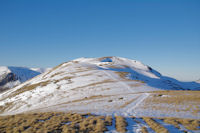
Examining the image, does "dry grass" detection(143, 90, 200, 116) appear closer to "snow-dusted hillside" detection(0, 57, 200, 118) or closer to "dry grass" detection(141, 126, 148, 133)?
"snow-dusted hillside" detection(0, 57, 200, 118)

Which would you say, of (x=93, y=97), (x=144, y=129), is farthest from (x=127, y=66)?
(x=144, y=129)

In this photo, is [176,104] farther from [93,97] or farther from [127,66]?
[127,66]

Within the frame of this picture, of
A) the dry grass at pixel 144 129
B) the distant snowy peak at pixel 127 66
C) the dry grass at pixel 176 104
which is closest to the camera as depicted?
the dry grass at pixel 144 129

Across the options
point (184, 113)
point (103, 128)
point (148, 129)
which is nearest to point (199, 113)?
point (184, 113)

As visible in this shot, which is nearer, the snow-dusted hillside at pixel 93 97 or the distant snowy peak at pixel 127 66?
the snow-dusted hillside at pixel 93 97

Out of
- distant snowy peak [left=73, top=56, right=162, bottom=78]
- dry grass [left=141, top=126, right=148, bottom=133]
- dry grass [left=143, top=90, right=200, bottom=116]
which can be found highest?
distant snowy peak [left=73, top=56, right=162, bottom=78]

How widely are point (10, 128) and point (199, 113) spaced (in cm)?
3057

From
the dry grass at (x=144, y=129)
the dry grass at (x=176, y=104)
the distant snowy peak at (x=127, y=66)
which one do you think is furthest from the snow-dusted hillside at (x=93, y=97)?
the distant snowy peak at (x=127, y=66)

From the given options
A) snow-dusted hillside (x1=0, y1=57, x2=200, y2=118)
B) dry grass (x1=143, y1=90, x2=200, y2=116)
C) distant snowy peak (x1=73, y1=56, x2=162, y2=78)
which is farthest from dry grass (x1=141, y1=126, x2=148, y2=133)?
distant snowy peak (x1=73, y1=56, x2=162, y2=78)

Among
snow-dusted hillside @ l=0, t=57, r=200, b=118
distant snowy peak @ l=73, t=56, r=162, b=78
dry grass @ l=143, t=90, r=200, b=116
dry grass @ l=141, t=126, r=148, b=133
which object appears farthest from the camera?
distant snowy peak @ l=73, t=56, r=162, b=78

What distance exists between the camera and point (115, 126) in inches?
625

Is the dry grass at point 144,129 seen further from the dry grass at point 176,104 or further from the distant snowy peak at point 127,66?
the distant snowy peak at point 127,66

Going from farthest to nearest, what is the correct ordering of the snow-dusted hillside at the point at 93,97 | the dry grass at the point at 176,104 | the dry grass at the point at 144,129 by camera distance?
the snow-dusted hillside at the point at 93,97 → the dry grass at the point at 176,104 → the dry grass at the point at 144,129

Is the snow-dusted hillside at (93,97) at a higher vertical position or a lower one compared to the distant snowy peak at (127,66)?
lower
